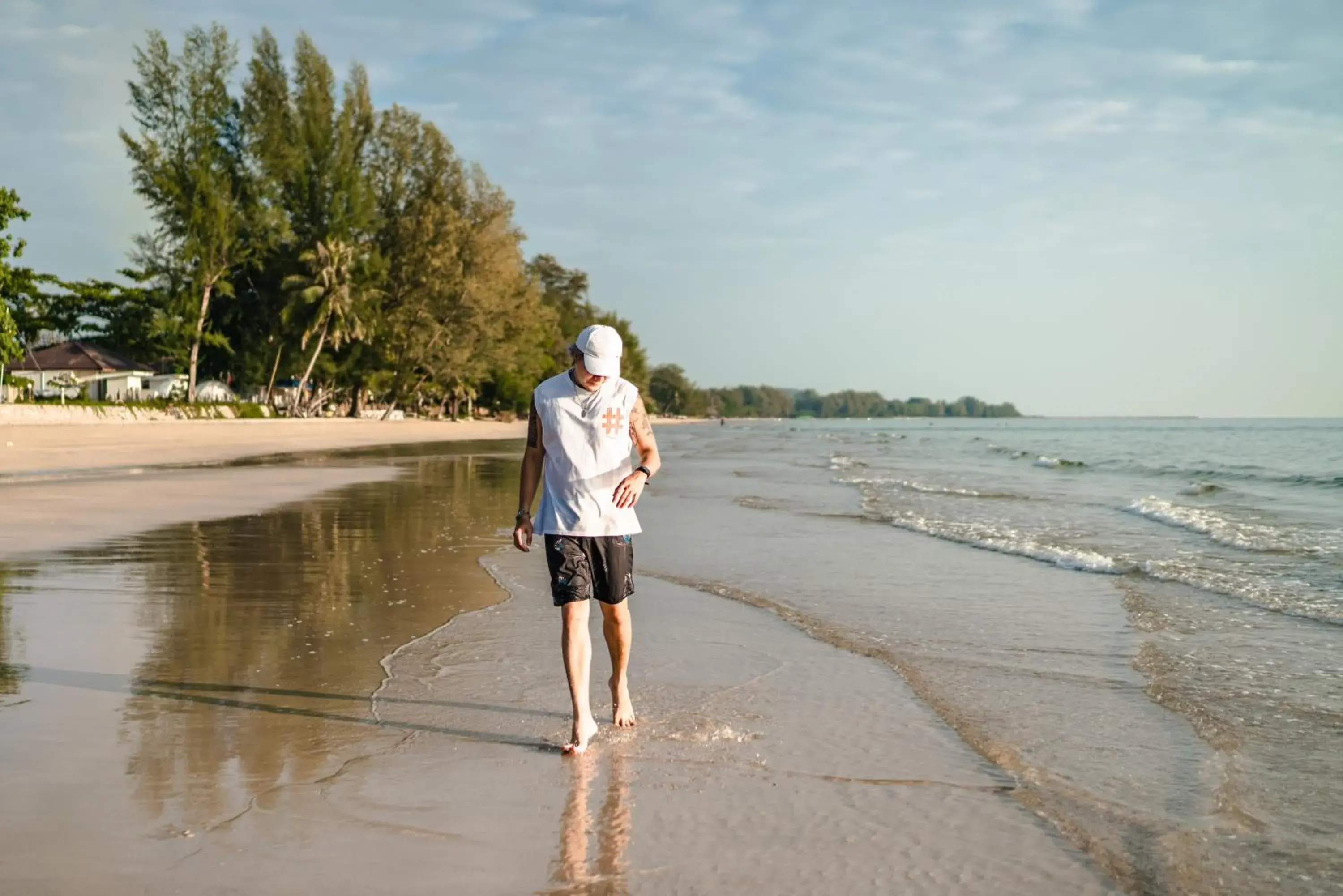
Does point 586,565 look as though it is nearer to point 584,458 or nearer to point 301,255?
point 584,458

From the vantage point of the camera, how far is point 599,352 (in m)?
4.13

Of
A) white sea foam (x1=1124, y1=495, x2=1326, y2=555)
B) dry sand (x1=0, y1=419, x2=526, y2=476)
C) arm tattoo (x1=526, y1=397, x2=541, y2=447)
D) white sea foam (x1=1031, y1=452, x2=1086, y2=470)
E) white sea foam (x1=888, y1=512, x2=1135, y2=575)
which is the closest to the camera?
arm tattoo (x1=526, y1=397, x2=541, y2=447)

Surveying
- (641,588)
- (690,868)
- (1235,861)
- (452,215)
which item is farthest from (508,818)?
(452,215)

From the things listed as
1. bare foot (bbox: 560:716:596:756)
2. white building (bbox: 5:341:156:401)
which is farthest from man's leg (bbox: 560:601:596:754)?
white building (bbox: 5:341:156:401)

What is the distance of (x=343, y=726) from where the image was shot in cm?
434

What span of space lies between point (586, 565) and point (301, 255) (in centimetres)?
4910

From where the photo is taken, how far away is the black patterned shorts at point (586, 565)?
4203mm

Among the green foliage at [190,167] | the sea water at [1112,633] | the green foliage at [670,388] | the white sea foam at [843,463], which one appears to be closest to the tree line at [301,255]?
the green foliage at [190,167]

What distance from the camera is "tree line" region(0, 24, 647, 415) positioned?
Result: 44.1 meters

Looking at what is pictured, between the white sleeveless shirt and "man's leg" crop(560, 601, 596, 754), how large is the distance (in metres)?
0.34

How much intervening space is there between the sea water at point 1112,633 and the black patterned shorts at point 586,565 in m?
1.27

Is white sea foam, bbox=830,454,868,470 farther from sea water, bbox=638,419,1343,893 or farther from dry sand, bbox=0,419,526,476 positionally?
dry sand, bbox=0,419,526,476

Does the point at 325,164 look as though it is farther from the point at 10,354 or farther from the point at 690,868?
the point at 690,868

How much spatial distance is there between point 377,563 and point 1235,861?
7.27 meters
